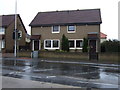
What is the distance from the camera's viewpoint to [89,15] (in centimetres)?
2861

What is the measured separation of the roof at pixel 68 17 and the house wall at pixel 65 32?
766mm

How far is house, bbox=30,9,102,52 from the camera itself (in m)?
26.2

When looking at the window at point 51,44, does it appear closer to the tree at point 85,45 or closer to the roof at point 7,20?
the tree at point 85,45

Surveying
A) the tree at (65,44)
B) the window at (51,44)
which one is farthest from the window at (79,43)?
the window at (51,44)

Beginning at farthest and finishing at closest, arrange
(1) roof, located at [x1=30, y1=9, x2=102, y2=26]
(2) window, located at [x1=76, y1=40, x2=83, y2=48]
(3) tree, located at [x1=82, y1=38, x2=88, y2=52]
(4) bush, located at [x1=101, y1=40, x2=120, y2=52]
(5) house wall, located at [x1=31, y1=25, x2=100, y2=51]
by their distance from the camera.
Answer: (1) roof, located at [x1=30, y1=9, x2=102, y2=26], (2) window, located at [x1=76, y1=40, x2=83, y2=48], (5) house wall, located at [x1=31, y1=25, x2=100, y2=51], (3) tree, located at [x1=82, y1=38, x2=88, y2=52], (4) bush, located at [x1=101, y1=40, x2=120, y2=52]

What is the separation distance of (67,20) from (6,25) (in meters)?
12.6

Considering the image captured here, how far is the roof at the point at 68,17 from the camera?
89.0 ft

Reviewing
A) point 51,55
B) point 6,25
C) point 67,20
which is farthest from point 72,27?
point 6,25

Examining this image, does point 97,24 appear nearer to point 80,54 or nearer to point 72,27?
point 72,27

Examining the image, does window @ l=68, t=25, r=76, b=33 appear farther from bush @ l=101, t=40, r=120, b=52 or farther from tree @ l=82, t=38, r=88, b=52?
bush @ l=101, t=40, r=120, b=52

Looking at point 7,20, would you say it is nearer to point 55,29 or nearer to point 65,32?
point 55,29

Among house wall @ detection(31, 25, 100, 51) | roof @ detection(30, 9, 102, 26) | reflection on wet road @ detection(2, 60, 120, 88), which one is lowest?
reflection on wet road @ detection(2, 60, 120, 88)

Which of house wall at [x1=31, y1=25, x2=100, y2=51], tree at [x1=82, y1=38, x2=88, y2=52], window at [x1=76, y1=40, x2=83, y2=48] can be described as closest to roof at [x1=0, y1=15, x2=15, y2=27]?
house wall at [x1=31, y1=25, x2=100, y2=51]

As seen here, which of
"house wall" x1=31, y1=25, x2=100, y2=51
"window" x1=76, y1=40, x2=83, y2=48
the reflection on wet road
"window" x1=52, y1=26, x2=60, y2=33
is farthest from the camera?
"window" x1=52, y1=26, x2=60, y2=33
